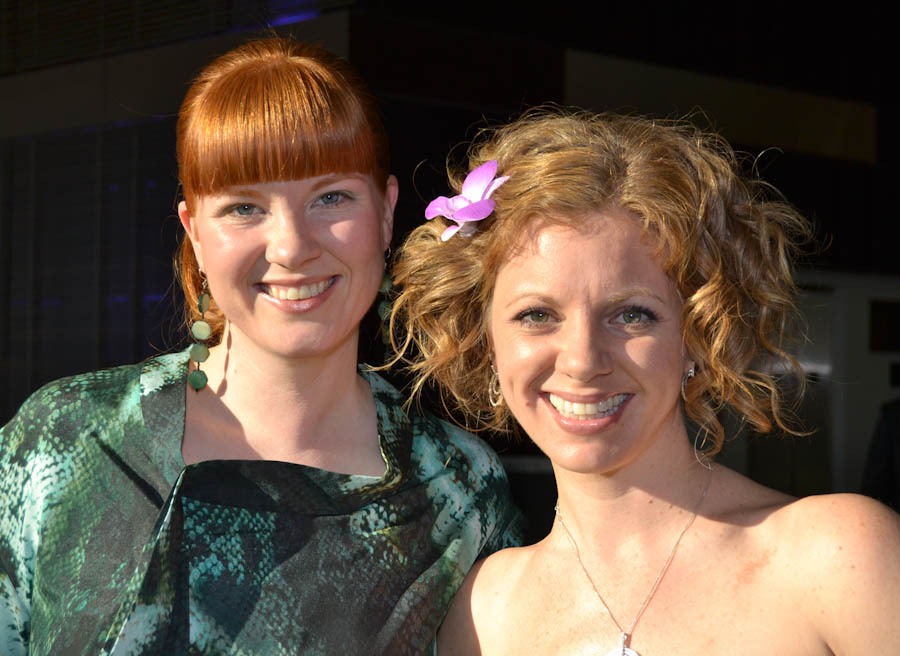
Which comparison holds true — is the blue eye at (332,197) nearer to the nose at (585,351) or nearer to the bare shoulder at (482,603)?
the nose at (585,351)

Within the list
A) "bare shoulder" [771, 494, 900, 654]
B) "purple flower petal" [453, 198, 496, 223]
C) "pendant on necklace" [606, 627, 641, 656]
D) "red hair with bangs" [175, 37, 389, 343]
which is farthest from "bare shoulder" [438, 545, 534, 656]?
"red hair with bangs" [175, 37, 389, 343]

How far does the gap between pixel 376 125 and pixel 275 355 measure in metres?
0.46

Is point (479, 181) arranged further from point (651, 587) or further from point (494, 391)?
point (651, 587)

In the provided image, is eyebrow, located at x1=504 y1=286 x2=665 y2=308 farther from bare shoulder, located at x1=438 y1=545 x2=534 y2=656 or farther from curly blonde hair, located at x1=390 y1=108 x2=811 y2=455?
bare shoulder, located at x1=438 y1=545 x2=534 y2=656

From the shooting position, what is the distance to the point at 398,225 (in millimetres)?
3723

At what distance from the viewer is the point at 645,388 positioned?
6.15ft

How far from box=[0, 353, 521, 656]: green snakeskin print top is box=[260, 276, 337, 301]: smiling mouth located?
26cm

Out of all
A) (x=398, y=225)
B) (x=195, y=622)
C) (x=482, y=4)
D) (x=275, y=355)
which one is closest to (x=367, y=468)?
(x=275, y=355)

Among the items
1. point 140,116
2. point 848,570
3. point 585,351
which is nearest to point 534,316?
point 585,351

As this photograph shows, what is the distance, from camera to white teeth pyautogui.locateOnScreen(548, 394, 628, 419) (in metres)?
1.87

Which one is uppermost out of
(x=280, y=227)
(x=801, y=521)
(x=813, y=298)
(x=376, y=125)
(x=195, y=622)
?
(x=376, y=125)

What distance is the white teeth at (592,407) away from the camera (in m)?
1.87

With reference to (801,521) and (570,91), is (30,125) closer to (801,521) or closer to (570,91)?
(570,91)

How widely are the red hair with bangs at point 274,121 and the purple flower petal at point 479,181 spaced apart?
22 centimetres
